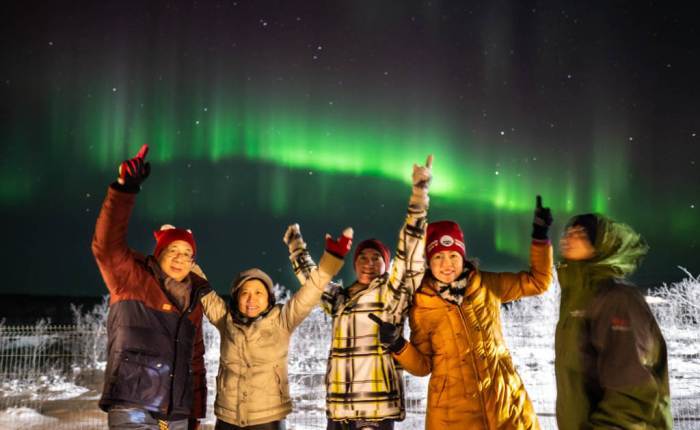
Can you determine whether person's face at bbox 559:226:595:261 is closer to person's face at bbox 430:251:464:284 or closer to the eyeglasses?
person's face at bbox 430:251:464:284

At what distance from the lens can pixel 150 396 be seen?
4.19 m

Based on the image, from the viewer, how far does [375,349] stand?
4.73 meters

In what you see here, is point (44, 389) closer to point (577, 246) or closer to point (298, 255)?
point (298, 255)

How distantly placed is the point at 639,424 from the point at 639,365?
0.32 m

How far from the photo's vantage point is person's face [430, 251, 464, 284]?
4.59 m

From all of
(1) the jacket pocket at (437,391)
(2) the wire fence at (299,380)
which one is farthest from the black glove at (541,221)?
(2) the wire fence at (299,380)

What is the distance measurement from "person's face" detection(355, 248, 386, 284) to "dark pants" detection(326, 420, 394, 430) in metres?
1.20

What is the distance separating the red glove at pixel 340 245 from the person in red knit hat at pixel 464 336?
68 cm

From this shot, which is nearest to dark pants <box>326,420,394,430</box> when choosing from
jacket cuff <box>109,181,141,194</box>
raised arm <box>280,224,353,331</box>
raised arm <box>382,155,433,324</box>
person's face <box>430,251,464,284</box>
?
raised arm <box>382,155,433,324</box>

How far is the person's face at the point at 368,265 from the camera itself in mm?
5156

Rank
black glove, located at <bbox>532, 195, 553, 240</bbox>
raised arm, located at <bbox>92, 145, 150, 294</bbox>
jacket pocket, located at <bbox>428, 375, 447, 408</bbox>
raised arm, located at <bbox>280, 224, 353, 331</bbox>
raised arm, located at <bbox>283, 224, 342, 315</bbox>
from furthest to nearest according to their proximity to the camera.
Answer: raised arm, located at <bbox>283, 224, 342, 315</bbox> → raised arm, located at <bbox>280, 224, 353, 331</bbox> → black glove, located at <bbox>532, 195, 553, 240</bbox> → jacket pocket, located at <bbox>428, 375, 447, 408</bbox> → raised arm, located at <bbox>92, 145, 150, 294</bbox>

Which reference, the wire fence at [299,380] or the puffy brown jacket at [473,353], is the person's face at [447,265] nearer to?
the puffy brown jacket at [473,353]

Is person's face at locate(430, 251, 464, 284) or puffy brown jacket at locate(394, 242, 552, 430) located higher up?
person's face at locate(430, 251, 464, 284)

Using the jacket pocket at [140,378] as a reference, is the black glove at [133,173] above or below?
above
